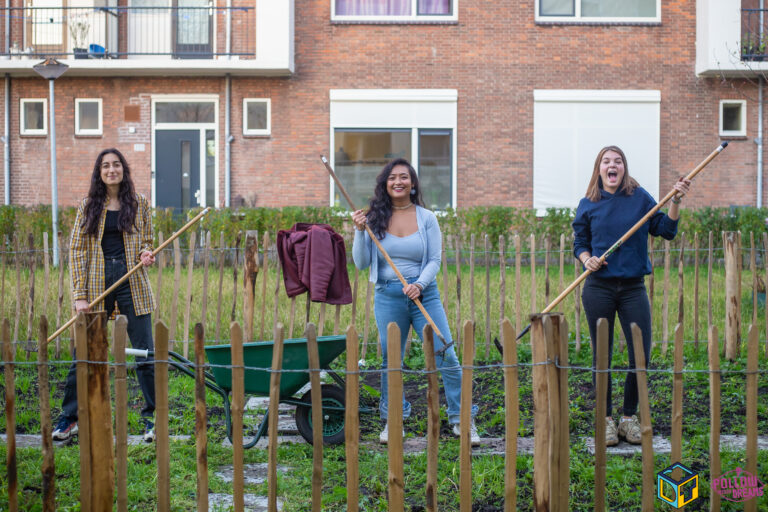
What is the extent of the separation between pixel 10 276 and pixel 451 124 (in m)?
9.06

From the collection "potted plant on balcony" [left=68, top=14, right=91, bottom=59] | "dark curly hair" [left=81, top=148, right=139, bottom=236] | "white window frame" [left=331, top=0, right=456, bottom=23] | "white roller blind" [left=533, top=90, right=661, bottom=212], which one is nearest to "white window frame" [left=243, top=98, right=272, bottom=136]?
"white window frame" [left=331, top=0, right=456, bottom=23]

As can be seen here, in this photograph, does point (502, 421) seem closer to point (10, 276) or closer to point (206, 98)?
point (10, 276)

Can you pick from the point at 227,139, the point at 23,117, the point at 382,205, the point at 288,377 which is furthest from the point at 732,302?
the point at 23,117

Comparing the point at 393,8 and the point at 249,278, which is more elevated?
the point at 393,8

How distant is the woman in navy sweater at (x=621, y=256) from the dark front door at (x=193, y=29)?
13.3 metres

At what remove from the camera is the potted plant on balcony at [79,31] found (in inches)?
650

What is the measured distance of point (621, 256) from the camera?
5133 millimetres

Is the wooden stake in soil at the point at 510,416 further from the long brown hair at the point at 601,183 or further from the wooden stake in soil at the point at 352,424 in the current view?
the long brown hair at the point at 601,183

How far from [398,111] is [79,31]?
6.76 meters

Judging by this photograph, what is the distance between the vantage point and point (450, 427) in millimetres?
5438

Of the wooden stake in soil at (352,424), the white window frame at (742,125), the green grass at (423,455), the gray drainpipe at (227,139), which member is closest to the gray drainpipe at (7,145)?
the gray drainpipe at (227,139)

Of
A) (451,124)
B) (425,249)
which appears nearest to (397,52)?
(451,124)

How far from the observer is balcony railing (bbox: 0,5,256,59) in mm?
16547

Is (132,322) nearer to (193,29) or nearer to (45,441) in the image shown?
(45,441)
